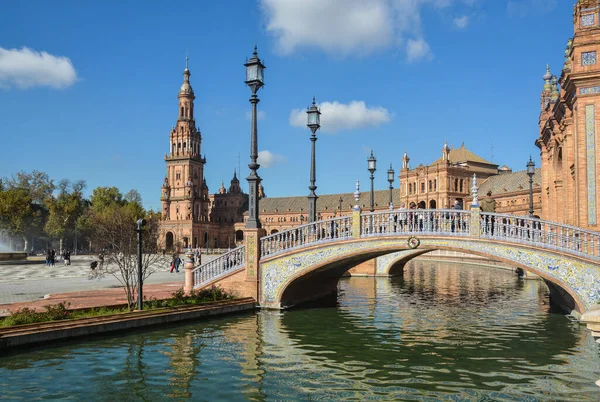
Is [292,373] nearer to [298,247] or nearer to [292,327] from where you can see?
[292,327]

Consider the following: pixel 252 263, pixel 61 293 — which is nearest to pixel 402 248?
pixel 252 263

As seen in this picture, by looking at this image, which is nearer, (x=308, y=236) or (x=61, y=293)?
(x=308, y=236)

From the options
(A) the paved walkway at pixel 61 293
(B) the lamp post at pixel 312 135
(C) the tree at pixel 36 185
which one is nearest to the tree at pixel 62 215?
(C) the tree at pixel 36 185

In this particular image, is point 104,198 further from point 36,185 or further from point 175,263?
point 175,263

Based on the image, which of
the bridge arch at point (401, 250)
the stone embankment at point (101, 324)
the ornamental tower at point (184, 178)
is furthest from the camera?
the ornamental tower at point (184, 178)

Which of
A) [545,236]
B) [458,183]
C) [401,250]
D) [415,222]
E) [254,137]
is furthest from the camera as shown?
[458,183]

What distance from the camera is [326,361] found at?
14.0 m

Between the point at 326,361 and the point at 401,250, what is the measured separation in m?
7.57

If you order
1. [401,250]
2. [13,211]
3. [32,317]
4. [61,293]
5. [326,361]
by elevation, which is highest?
[13,211]

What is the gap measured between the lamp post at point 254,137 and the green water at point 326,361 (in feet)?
13.8

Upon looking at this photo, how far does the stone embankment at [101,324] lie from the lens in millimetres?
14273

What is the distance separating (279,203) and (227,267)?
128671 millimetres

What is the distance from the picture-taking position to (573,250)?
1784 centimetres

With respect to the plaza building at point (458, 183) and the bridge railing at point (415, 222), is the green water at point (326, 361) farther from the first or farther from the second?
the plaza building at point (458, 183)
